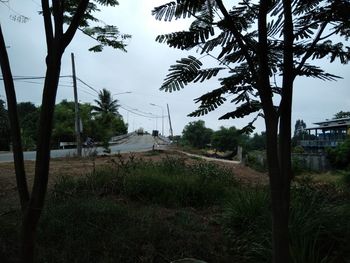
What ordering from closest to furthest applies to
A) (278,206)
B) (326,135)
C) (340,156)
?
(278,206) → (340,156) → (326,135)

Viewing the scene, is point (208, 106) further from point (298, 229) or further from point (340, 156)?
point (340, 156)

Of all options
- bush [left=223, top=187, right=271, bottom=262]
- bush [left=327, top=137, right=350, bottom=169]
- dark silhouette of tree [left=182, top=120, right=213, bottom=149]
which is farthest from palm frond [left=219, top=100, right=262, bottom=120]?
dark silhouette of tree [left=182, top=120, right=213, bottom=149]

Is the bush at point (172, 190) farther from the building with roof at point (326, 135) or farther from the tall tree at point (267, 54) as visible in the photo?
the building with roof at point (326, 135)

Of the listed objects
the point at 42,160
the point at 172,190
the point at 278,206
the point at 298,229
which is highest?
the point at 42,160

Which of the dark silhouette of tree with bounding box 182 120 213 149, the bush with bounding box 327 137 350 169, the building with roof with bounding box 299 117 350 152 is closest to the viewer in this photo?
the bush with bounding box 327 137 350 169

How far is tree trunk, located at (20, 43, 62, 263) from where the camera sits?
2.34 metres

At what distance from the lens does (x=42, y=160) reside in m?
2.33

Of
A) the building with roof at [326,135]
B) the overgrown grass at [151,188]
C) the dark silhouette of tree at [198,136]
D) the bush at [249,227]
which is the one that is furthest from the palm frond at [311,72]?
the dark silhouette of tree at [198,136]

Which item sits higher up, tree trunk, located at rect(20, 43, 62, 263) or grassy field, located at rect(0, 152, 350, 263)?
tree trunk, located at rect(20, 43, 62, 263)

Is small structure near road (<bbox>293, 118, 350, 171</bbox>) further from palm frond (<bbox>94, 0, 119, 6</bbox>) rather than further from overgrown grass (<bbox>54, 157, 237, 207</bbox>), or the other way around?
palm frond (<bbox>94, 0, 119, 6</bbox>)

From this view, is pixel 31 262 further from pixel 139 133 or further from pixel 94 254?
pixel 139 133

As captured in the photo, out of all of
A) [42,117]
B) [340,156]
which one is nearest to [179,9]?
[42,117]

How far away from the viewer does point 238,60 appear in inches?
95.7

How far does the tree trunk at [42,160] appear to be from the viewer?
7.67 feet
